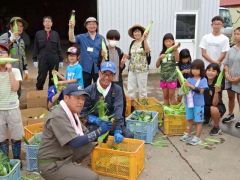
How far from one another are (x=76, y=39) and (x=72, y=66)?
73cm

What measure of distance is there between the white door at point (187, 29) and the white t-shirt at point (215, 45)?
433 cm

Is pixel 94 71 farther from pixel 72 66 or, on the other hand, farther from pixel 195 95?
pixel 195 95

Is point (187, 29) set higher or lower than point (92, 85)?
higher

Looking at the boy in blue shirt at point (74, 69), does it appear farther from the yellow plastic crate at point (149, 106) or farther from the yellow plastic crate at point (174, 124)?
the yellow plastic crate at point (174, 124)

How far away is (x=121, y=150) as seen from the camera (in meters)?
4.68

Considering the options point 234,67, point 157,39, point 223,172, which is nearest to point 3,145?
point 223,172

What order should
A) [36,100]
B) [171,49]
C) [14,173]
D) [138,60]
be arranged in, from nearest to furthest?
[14,173], [171,49], [138,60], [36,100]

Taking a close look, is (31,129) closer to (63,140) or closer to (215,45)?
(63,140)

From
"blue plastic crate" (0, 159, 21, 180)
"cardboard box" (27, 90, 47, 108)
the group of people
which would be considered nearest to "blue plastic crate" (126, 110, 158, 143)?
the group of people

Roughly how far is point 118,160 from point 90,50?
2.66 metres

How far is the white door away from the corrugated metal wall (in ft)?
0.58

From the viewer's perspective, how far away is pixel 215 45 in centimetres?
661

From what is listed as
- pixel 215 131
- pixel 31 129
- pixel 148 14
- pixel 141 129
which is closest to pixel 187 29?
pixel 148 14

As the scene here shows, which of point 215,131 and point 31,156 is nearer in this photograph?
point 31,156
